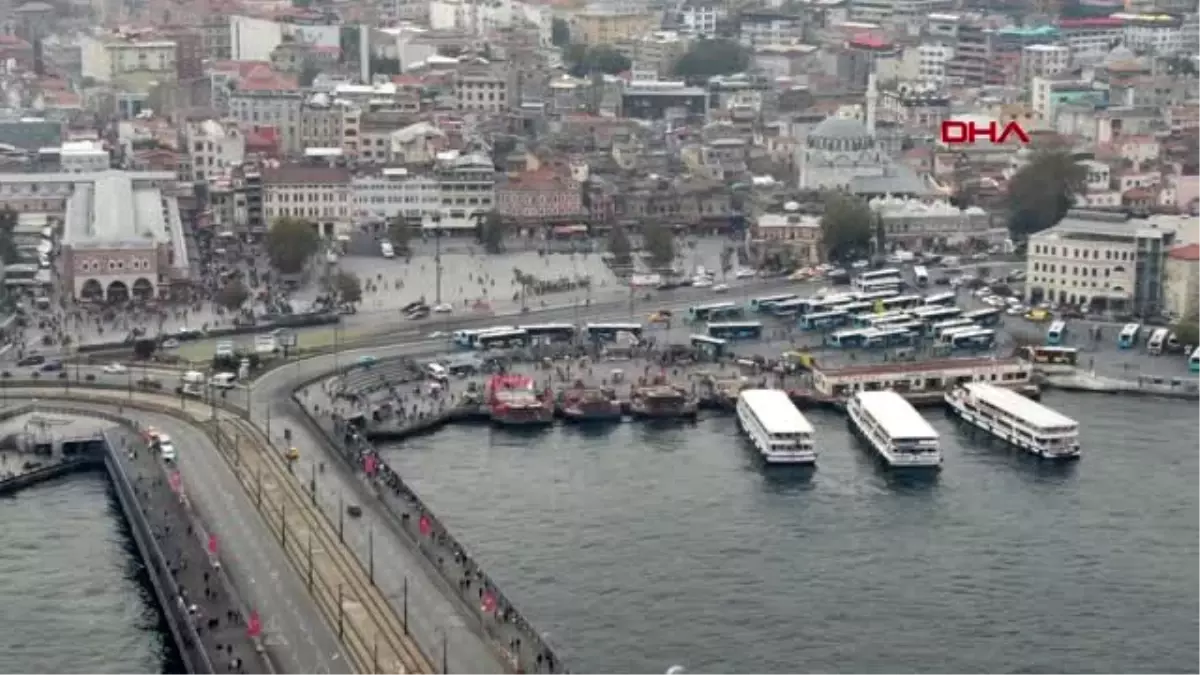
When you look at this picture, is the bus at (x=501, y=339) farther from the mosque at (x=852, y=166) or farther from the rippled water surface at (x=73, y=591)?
the mosque at (x=852, y=166)

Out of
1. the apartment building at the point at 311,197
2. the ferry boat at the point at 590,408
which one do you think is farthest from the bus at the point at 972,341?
the apartment building at the point at 311,197

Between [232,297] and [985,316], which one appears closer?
[232,297]

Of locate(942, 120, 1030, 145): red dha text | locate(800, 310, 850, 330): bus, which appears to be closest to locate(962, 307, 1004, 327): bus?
locate(800, 310, 850, 330): bus

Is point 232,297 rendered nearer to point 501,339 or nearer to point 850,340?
point 501,339

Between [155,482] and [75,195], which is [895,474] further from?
[75,195]

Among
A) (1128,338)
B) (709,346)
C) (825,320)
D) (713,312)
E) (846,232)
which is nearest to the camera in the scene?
(709,346)

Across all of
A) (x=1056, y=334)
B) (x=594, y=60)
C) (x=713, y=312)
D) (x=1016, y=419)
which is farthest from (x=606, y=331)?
(x=594, y=60)
